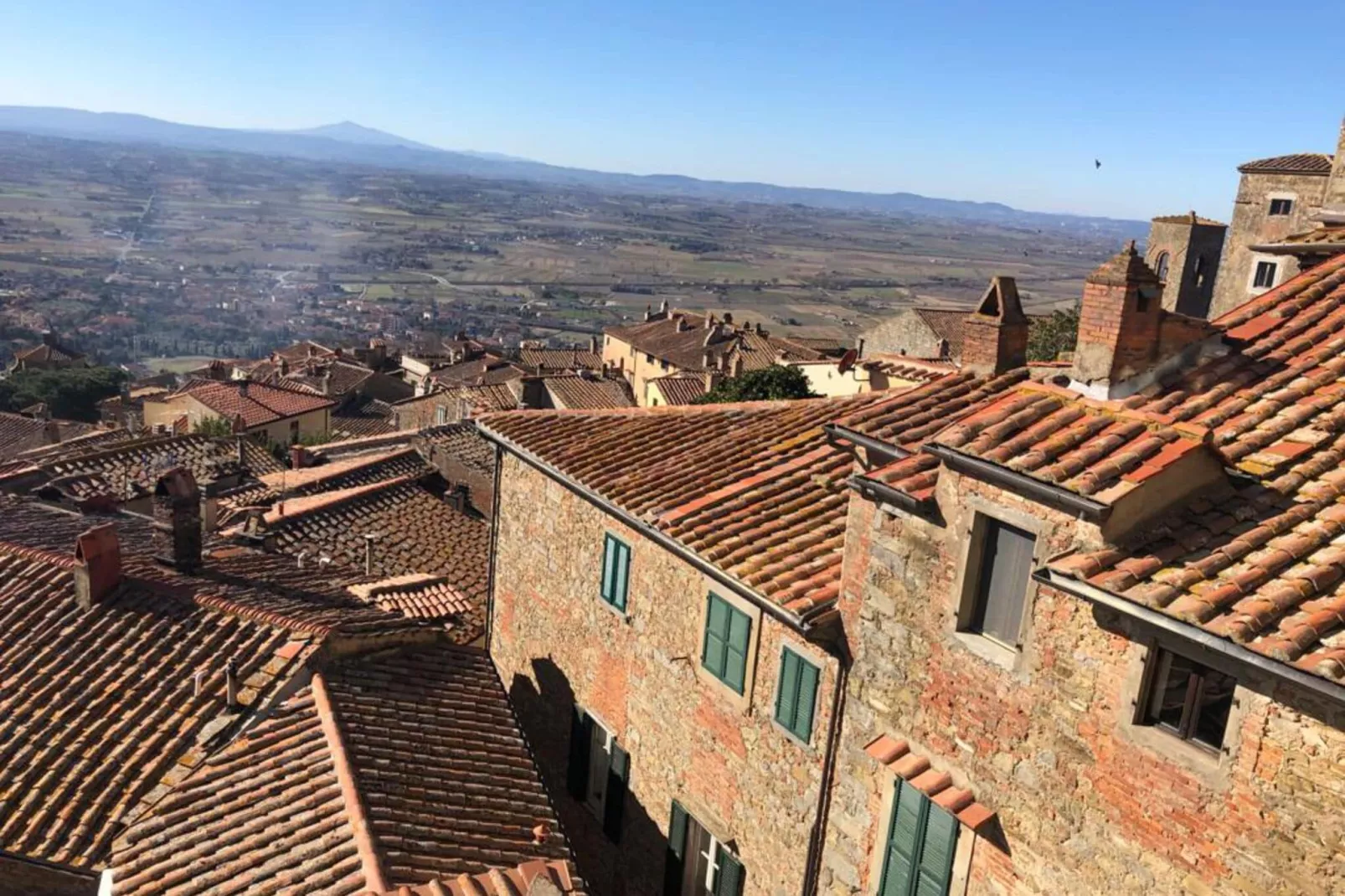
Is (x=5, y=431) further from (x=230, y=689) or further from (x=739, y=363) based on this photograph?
(x=230, y=689)

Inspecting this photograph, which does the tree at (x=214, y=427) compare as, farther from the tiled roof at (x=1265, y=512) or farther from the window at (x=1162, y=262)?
the window at (x=1162, y=262)

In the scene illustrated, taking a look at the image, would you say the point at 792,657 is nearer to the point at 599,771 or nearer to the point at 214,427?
the point at 599,771

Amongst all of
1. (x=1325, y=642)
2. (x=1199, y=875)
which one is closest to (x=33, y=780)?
(x=1199, y=875)

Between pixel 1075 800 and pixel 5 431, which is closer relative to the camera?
pixel 1075 800

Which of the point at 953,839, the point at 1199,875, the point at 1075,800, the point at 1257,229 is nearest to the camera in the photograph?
the point at 1199,875

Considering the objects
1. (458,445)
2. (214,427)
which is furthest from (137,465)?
(214,427)
